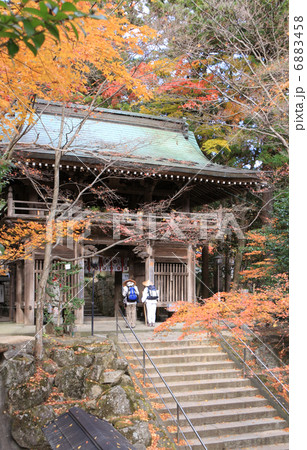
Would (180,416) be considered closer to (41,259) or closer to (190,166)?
(41,259)

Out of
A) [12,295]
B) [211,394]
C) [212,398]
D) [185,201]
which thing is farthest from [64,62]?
[12,295]

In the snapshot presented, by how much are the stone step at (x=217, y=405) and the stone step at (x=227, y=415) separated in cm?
6

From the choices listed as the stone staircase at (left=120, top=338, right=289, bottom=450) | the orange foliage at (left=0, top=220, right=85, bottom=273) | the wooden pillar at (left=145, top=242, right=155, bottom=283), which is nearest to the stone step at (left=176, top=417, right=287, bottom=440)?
the stone staircase at (left=120, top=338, right=289, bottom=450)

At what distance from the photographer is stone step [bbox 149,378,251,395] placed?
867cm

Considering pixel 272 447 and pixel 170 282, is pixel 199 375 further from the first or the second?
pixel 170 282

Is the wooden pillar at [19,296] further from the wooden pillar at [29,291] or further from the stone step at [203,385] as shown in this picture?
the stone step at [203,385]

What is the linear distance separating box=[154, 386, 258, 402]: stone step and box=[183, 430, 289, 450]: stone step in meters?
0.97

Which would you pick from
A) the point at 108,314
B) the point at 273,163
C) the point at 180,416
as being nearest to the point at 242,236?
the point at 273,163

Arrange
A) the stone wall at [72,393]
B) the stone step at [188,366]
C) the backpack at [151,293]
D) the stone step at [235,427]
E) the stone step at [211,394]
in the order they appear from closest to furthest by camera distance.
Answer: the stone wall at [72,393] < the stone step at [235,427] < the stone step at [211,394] < the stone step at [188,366] < the backpack at [151,293]

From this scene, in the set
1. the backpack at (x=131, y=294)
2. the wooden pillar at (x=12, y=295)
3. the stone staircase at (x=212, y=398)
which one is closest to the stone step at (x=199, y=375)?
the stone staircase at (x=212, y=398)

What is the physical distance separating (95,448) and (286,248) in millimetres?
9005

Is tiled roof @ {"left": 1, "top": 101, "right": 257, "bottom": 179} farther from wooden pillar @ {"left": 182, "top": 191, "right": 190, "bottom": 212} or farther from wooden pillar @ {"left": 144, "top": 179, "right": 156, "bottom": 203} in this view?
wooden pillar @ {"left": 182, "top": 191, "right": 190, "bottom": 212}

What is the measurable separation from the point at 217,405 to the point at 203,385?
0.59 meters

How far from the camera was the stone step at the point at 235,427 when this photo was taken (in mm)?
7684
